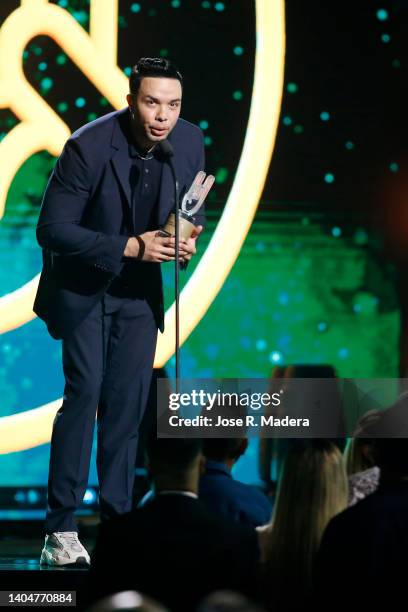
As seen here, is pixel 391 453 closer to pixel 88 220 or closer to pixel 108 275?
pixel 108 275

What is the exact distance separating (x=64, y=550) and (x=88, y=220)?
1050 millimetres

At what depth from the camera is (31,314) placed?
189 inches

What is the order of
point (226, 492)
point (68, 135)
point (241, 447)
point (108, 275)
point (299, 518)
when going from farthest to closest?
1. point (68, 135)
2. point (108, 275)
3. point (241, 447)
4. point (226, 492)
5. point (299, 518)

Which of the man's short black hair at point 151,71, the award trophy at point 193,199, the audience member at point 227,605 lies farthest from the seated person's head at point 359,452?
the audience member at point 227,605

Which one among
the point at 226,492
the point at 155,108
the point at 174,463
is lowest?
the point at 226,492

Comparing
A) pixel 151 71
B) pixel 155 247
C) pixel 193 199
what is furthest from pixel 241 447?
pixel 151 71

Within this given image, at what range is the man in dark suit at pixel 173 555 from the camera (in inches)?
92.9

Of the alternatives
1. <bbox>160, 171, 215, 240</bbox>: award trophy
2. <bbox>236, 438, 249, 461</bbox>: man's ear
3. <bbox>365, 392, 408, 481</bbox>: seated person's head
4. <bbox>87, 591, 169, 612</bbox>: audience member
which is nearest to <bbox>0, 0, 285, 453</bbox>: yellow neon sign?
<bbox>160, 171, 215, 240</bbox>: award trophy

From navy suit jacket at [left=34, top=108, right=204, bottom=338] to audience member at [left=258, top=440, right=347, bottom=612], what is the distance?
3.48 feet

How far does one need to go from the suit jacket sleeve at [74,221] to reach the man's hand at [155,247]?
3cm

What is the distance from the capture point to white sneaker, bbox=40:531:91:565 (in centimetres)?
344

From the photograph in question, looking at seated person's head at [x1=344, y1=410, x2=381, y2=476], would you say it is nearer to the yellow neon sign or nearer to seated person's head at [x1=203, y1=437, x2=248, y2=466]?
seated person's head at [x1=203, y1=437, x2=248, y2=466]

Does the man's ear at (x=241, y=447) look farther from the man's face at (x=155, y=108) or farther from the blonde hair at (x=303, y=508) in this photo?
the man's face at (x=155, y=108)

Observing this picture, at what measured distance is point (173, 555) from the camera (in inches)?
93.2
